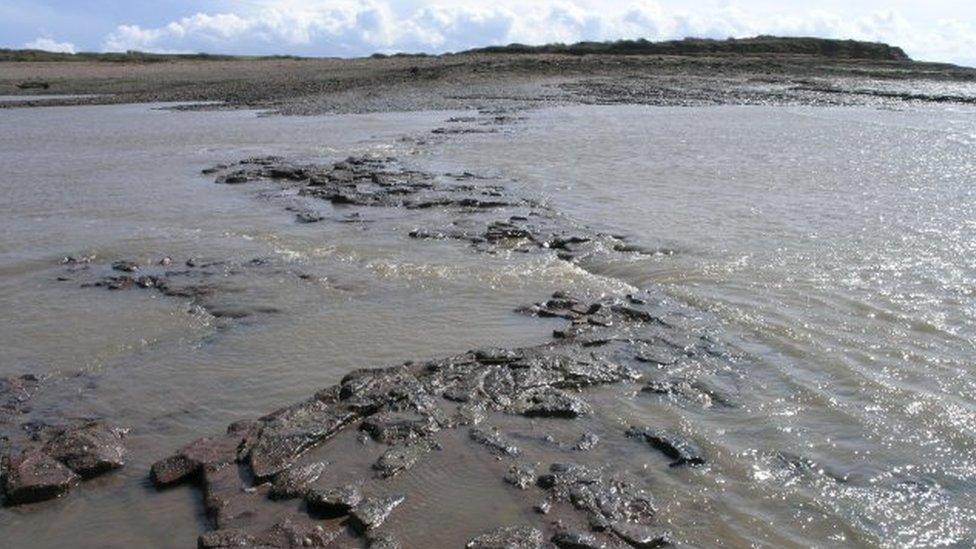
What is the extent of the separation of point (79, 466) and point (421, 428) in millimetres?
1907

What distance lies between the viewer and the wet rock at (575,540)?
157 inches

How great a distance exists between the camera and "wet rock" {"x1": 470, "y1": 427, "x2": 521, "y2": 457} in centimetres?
489

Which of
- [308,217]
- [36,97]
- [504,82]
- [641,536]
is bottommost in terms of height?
[641,536]

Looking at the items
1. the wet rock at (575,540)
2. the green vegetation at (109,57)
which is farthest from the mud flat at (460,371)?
the green vegetation at (109,57)

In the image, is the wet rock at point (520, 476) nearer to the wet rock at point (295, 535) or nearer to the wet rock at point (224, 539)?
the wet rock at point (295, 535)

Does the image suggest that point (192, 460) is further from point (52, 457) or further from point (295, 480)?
point (52, 457)

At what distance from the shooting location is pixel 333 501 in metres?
4.33

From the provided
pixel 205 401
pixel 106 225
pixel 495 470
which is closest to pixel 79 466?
pixel 205 401

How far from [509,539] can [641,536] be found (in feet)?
2.05

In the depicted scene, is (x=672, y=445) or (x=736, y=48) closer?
(x=672, y=445)

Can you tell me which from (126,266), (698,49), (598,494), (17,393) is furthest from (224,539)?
(698,49)

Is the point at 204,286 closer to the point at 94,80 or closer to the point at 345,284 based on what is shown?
the point at 345,284

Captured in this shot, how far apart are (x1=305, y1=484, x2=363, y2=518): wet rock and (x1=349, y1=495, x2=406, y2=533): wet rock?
0.16ft

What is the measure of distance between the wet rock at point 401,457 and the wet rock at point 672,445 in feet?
3.97
